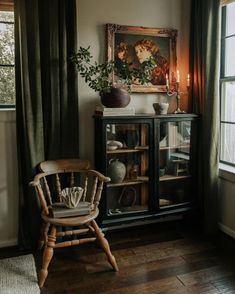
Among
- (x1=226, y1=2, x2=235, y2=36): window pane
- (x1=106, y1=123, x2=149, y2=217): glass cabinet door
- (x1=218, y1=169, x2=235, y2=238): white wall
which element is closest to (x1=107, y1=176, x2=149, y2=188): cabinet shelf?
(x1=106, y1=123, x2=149, y2=217): glass cabinet door

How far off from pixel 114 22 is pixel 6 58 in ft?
3.40

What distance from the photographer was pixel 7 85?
276 cm

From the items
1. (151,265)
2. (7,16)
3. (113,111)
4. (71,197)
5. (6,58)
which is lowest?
(151,265)

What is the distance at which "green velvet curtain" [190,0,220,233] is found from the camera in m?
2.87

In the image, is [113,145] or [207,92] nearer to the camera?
[113,145]

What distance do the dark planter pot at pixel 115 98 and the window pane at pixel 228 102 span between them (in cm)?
103

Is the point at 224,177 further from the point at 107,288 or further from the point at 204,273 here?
the point at 107,288

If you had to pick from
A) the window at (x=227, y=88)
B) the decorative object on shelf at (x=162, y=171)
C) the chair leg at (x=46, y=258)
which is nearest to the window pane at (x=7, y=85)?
the chair leg at (x=46, y=258)

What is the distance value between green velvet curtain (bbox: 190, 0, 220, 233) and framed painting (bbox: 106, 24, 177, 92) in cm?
23

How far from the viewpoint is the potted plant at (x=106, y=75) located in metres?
2.70

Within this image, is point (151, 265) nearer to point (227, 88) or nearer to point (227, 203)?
point (227, 203)

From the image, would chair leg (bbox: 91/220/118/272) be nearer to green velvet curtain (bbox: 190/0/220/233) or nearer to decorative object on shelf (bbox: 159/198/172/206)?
decorative object on shelf (bbox: 159/198/172/206)

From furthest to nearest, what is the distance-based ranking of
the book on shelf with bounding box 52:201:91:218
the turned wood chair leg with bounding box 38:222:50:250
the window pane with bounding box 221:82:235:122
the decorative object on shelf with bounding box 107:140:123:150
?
the window pane with bounding box 221:82:235:122, the decorative object on shelf with bounding box 107:140:123:150, the turned wood chair leg with bounding box 38:222:50:250, the book on shelf with bounding box 52:201:91:218

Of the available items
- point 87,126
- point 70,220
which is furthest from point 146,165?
point 70,220
